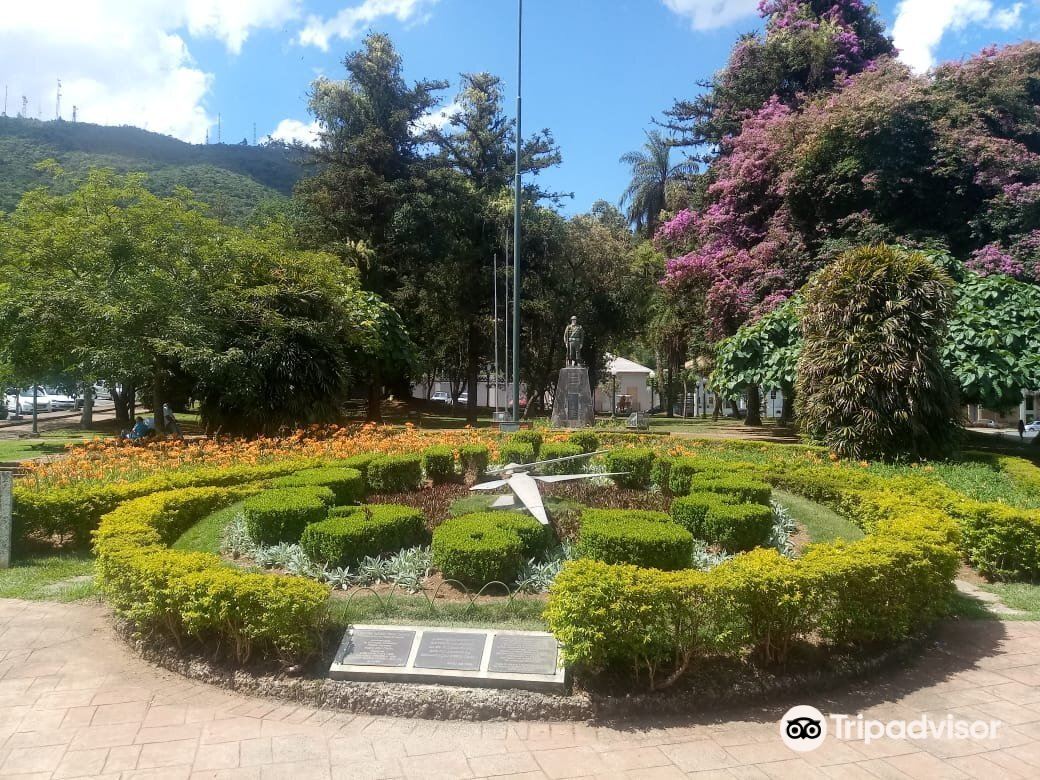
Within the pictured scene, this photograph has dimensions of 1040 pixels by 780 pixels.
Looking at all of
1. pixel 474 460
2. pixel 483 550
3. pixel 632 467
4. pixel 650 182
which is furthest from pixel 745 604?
pixel 650 182

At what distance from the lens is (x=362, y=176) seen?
2381cm

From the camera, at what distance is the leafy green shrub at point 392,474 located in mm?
8859

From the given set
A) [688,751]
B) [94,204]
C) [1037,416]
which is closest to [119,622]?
[688,751]

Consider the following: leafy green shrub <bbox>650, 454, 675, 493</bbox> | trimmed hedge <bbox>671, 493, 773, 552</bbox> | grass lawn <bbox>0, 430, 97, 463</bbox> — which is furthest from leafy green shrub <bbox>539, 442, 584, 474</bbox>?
grass lawn <bbox>0, 430, 97, 463</bbox>

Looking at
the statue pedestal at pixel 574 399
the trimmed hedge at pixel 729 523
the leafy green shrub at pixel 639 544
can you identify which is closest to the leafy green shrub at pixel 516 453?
the trimmed hedge at pixel 729 523

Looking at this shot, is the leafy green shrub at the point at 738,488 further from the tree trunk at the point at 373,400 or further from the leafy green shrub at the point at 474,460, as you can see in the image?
the tree trunk at the point at 373,400

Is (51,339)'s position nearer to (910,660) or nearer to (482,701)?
(482,701)

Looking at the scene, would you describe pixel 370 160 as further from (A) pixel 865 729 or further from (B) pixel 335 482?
(A) pixel 865 729

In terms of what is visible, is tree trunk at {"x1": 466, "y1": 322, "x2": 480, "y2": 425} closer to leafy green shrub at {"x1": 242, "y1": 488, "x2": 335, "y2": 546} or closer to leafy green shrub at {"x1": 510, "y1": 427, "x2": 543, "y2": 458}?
leafy green shrub at {"x1": 510, "y1": 427, "x2": 543, "y2": 458}

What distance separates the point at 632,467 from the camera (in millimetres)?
9398

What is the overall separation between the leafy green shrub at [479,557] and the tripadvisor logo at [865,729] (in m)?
2.22

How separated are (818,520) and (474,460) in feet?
14.8

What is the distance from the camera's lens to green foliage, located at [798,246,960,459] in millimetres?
10531

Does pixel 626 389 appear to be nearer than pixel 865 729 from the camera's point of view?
No
